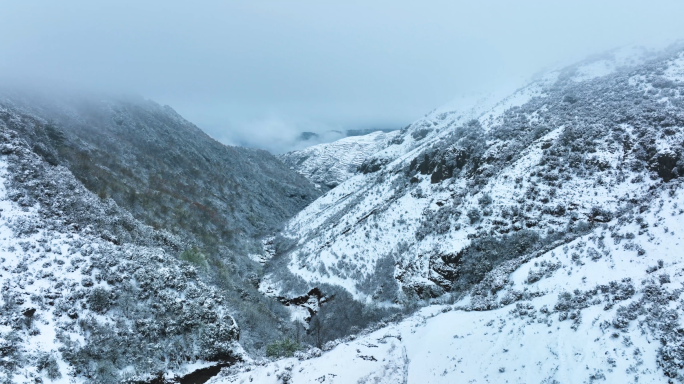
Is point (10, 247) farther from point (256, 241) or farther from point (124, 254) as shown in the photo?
point (256, 241)

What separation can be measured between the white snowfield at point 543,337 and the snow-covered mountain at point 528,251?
0.23ft

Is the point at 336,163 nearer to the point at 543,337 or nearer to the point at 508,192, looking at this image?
the point at 508,192

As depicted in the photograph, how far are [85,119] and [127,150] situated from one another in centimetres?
1670

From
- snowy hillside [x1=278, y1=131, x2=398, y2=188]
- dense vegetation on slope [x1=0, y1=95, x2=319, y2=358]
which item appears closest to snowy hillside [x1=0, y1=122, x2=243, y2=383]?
dense vegetation on slope [x1=0, y1=95, x2=319, y2=358]

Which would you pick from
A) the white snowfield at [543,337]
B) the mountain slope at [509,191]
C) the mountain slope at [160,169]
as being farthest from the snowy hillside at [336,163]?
the white snowfield at [543,337]

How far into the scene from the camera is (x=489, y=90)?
283 ft

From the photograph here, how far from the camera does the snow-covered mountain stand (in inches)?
463

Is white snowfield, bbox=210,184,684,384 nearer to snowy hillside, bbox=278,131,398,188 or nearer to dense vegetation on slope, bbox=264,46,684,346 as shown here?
dense vegetation on slope, bbox=264,46,684,346

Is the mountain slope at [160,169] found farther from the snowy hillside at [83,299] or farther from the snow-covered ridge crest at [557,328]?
the snow-covered ridge crest at [557,328]

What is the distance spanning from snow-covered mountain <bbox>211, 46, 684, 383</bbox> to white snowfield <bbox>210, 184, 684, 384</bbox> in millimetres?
69

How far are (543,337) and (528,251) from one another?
14.7 meters

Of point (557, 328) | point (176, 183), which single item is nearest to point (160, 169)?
point (176, 183)

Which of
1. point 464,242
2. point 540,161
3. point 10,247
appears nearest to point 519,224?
point 464,242

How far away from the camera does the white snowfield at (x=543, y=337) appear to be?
10492mm
